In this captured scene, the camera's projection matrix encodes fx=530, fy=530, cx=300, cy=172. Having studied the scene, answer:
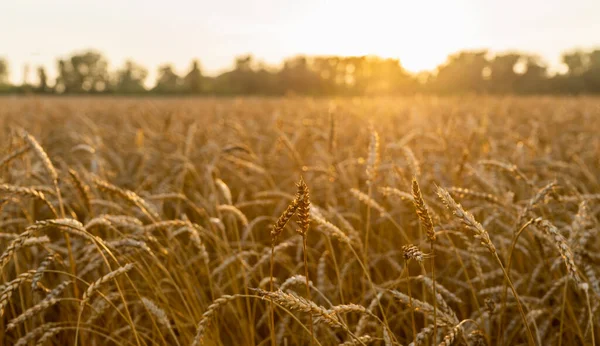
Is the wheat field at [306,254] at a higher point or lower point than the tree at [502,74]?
lower

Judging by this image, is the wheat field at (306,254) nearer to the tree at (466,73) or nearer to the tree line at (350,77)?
the tree line at (350,77)

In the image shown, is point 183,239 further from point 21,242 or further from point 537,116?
point 537,116

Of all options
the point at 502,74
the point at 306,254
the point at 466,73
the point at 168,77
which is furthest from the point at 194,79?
the point at 306,254

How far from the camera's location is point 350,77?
5478 centimetres

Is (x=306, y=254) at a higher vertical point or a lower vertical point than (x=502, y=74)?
lower

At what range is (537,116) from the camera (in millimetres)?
7219

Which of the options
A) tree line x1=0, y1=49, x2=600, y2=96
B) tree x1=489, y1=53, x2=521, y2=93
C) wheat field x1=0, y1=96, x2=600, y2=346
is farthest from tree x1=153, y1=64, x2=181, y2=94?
wheat field x1=0, y1=96, x2=600, y2=346

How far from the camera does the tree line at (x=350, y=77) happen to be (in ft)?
104

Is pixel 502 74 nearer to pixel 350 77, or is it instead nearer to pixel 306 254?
pixel 350 77

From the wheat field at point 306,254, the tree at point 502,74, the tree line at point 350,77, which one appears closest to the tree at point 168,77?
the tree line at point 350,77

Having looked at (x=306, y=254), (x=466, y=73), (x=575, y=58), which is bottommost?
(x=306, y=254)

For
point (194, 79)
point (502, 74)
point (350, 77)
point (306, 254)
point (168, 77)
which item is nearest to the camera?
point (306, 254)

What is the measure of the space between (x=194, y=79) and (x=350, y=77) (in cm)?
2140

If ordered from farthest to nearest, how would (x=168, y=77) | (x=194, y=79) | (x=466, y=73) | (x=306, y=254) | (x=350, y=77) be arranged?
(x=168, y=77), (x=194, y=79), (x=350, y=77), (x=466, y=73), (x=306, y=254)
